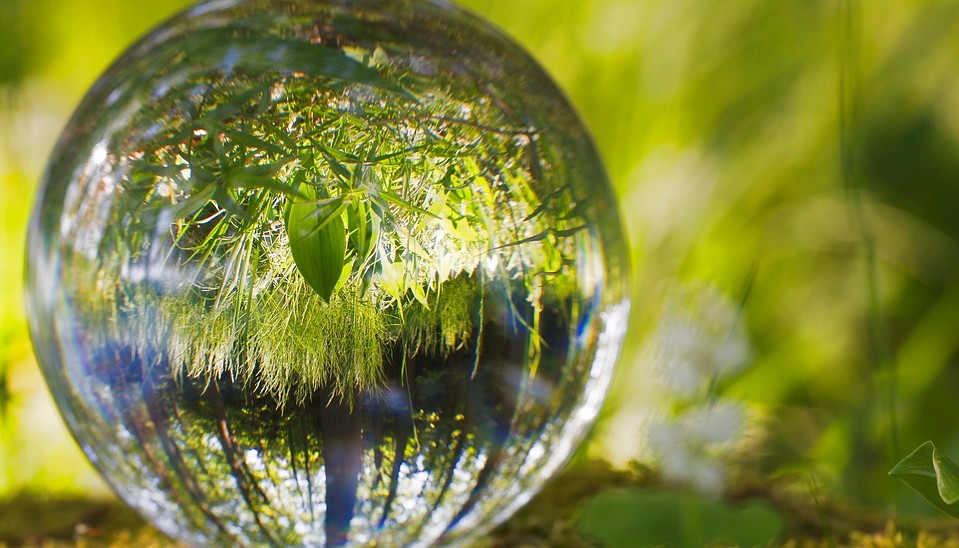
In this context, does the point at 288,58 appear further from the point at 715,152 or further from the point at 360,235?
the point at 715,152

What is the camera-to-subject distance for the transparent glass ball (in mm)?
493

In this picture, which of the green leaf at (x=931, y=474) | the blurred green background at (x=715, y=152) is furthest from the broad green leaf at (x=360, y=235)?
the blurred green background at (x=715, y=152)

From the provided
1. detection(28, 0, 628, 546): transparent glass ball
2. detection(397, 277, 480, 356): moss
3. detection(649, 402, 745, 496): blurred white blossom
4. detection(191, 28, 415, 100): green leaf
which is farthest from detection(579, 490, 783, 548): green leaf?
detection(191, 28, 415, 100): green leaf

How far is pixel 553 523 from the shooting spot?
0.83m

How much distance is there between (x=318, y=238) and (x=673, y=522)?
0.46 m

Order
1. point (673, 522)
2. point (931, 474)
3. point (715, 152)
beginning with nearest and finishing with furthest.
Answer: point (931, 474)
point (673, 522)
point (715, 152)

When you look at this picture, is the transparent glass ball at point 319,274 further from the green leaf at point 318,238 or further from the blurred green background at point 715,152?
the blurred green background at point 715,152

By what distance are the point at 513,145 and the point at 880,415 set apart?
113cm

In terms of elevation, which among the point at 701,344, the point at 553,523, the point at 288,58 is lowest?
the point at 553,523

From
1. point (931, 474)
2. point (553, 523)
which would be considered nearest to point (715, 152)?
point (553, 523)

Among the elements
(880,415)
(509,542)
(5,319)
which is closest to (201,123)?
(509,542)

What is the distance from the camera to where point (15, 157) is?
126 centimetres

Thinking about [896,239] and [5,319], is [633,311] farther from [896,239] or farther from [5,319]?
[5,319]

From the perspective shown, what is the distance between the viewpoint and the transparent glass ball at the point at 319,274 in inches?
19.4
